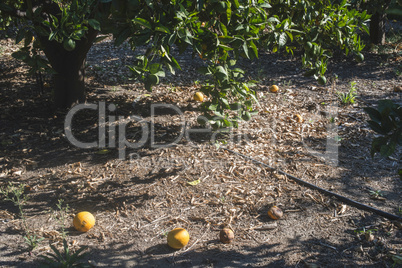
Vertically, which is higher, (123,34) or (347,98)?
(123,34)

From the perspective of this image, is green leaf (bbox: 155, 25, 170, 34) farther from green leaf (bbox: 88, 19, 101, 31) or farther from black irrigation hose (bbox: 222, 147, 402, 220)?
black irrigation hose (bbox: 222, 147, 402, 220)

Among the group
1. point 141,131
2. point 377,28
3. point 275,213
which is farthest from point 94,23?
point 377,28

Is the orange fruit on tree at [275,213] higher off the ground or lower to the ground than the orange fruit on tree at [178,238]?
higher

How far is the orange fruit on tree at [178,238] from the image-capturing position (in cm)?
261

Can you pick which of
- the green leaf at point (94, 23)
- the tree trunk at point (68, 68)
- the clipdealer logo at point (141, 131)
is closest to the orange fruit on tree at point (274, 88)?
the clipdealer logo at point (141, 131)

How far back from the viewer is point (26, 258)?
2.56 metres

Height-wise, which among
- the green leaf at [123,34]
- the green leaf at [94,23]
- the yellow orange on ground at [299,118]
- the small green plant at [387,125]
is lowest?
the yellow orange on ground at [299,118]

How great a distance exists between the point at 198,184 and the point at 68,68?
2.29m

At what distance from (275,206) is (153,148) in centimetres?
150

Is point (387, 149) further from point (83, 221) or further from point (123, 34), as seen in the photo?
point (83, 221)

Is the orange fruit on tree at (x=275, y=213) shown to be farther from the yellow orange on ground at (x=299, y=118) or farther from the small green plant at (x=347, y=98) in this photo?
the small green plant at (x=347, y=98)

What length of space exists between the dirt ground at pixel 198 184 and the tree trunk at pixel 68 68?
23cm

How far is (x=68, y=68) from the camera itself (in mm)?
4430

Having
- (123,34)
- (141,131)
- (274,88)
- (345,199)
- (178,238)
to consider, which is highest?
(123,34)
